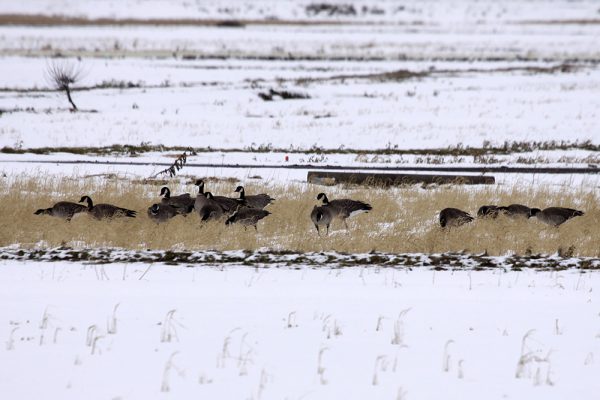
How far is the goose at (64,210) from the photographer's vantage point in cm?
1425

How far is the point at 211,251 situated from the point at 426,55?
181 ft

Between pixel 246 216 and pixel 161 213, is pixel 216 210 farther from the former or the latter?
pixel 161 213

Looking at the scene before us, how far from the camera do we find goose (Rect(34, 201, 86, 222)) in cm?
1425

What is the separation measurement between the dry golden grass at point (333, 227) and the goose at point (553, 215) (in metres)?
0.26

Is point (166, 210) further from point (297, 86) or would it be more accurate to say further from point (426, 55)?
point (426, 55)

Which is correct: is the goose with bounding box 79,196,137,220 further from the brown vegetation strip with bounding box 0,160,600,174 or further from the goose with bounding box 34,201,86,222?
the brown vegetation strip with bounding box 0,160,600,174


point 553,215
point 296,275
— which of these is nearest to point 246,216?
point 296,275

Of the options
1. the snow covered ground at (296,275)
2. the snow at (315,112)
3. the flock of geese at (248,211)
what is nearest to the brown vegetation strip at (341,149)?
the snow covered ground at (296,275)

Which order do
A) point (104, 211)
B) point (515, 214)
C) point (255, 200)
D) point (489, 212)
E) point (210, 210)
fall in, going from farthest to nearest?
point (255, 200), point (489, 212), point (515, 214), point (104, 211), point (210, 210)

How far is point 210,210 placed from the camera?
46.1 ft

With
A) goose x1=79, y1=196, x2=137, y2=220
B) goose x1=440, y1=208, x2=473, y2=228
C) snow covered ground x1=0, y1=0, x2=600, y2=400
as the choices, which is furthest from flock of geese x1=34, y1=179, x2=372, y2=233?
snow covered ground x1=0, y1=0, x2=600, y2=400

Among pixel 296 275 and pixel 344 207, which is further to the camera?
pixel 344 207

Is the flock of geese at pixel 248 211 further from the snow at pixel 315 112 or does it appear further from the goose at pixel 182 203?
the snow at pixel 315 112

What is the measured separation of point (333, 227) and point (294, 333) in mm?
6379
